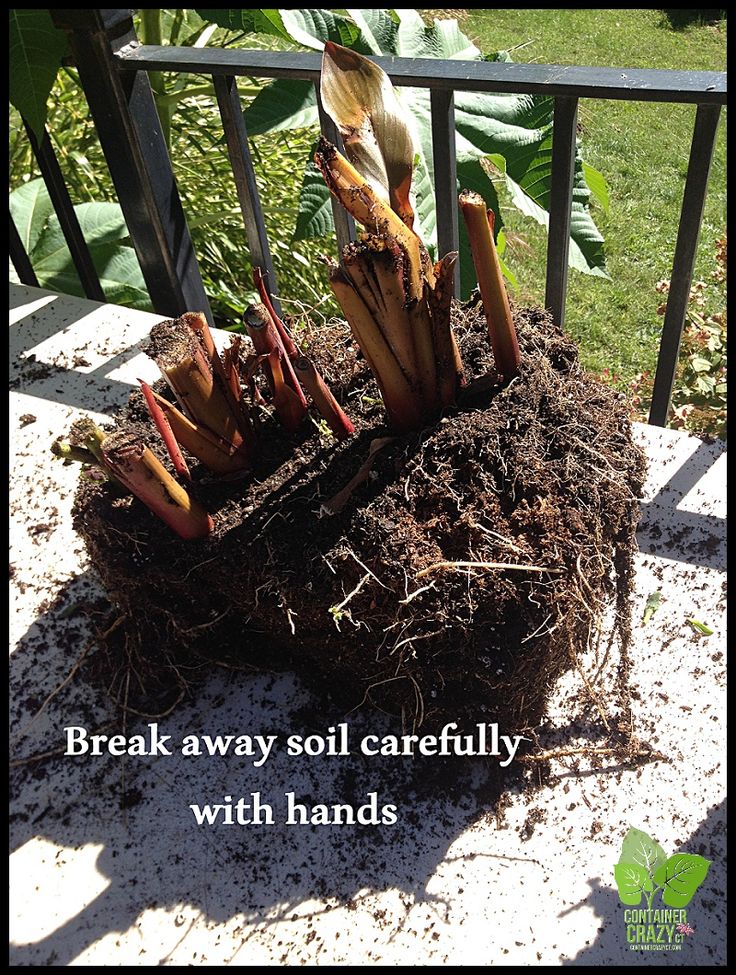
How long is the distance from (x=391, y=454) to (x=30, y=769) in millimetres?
836

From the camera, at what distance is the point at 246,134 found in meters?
1.84

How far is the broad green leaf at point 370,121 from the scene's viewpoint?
3.61 ft

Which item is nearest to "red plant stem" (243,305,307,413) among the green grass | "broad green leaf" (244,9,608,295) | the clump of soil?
the clump of soil

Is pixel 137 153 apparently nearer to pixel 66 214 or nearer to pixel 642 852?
pixel 66 214

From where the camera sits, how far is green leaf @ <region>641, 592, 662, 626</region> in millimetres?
1491

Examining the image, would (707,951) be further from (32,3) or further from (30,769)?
(32,3)

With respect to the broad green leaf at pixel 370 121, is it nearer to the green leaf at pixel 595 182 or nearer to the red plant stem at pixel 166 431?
the red plant stem at pixel 166 431

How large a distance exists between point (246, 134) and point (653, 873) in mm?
1672

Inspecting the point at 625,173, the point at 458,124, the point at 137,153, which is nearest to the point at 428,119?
the point at 458,124

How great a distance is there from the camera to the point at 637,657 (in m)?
1.45

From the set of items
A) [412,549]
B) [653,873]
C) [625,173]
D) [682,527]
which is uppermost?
[412,549]

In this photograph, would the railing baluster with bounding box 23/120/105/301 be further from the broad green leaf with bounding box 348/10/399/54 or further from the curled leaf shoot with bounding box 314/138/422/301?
the curled leaf shoot with bounding box 314/138/422/301

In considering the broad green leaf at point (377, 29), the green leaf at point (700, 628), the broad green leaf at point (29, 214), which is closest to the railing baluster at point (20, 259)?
the broad green leaf at point (29, 214)

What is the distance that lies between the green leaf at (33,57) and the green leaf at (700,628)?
5.46 feet
